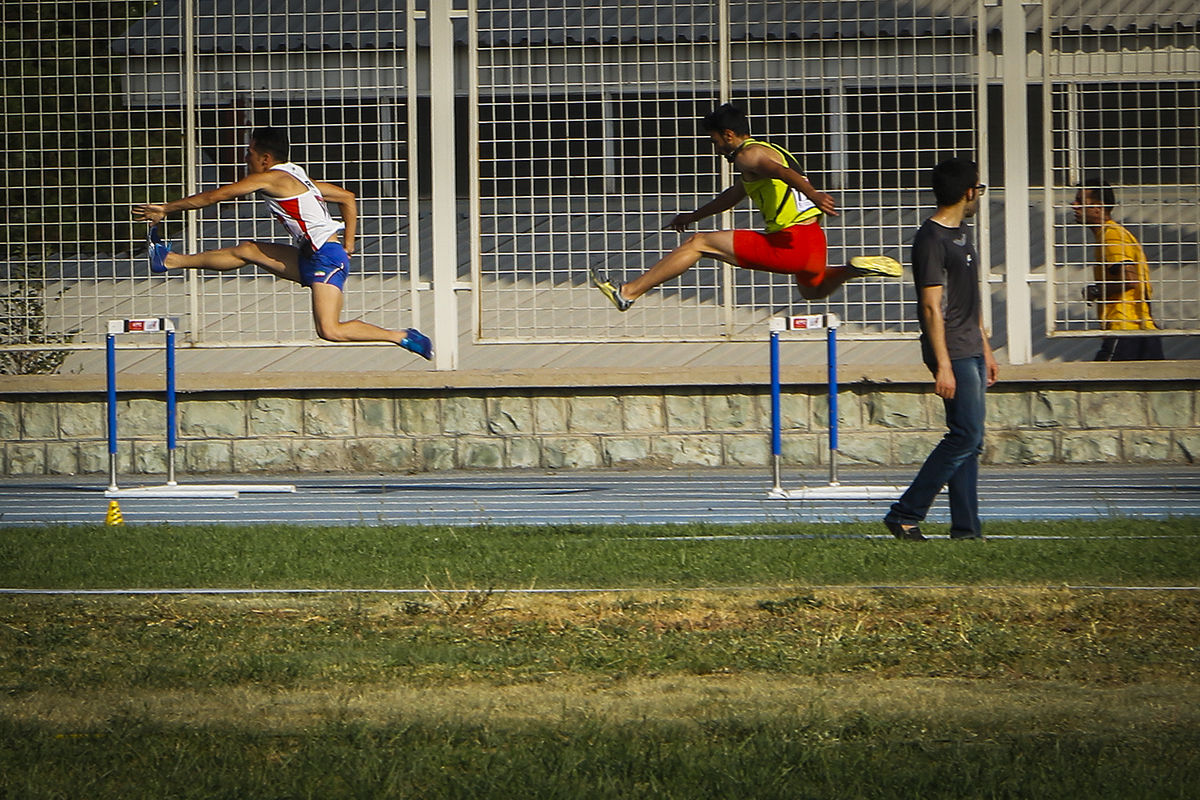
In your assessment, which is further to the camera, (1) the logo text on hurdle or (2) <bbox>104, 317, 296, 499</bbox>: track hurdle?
(2) <bbox>104, 317, 296, 499</bbox>: track hurdle

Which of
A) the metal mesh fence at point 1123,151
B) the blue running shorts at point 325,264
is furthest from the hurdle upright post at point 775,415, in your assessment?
the metal mesh fence at point 1123,151

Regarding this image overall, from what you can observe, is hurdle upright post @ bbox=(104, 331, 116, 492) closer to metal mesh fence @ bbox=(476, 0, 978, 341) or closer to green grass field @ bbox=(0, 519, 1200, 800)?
metal mesh fence @ bbox=(476, 0, 978, 341)

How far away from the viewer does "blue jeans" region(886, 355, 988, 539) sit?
8766 mm

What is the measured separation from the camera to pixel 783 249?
1099 centimetres

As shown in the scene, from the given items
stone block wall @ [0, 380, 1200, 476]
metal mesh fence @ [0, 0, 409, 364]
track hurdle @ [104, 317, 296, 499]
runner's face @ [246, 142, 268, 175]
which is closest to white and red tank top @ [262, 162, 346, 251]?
runner's face @ [246, 142, 268, 175]

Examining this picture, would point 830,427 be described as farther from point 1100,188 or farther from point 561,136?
point 561,136

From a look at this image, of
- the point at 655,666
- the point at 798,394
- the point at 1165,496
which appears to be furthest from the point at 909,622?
the point at 798,394

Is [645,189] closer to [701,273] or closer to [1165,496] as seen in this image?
[701,273]

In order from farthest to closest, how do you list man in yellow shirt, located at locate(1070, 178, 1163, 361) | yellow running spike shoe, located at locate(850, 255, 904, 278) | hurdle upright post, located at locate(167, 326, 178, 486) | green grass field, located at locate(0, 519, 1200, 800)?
man in yellow shirt, located at locate(1070, 178, 1163, 361)
hurdle upright post, located at locate(167, 326, 178, 486)
yellow running spike shoe, located at locate(850, 255, 904, 278)
green grass field, located at locate(0, 519, 1200, 800)

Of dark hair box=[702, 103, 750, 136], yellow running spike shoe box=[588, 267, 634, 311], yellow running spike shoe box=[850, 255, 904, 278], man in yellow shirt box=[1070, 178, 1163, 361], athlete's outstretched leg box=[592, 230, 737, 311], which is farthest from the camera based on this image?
man in yellow shirt box=[1070, 178, 1163, 361]

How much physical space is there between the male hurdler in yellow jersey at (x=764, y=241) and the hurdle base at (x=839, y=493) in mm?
1647

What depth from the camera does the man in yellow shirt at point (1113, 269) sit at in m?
14.9

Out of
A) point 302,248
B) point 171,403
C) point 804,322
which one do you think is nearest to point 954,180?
point 804,322

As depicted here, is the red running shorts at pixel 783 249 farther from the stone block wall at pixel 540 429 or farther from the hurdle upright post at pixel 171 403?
the hurdle upright post at pixel 171 403
